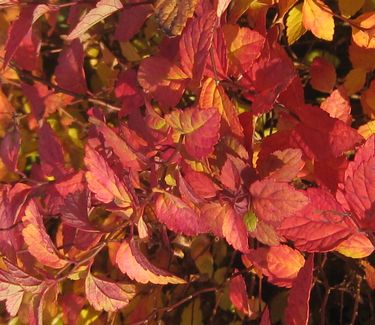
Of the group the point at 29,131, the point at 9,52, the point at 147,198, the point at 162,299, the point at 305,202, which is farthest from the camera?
the point at 29,131

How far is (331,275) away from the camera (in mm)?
1092

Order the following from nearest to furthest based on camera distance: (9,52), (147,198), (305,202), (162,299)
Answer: (305,202) → (147,198) → (9,52) → (162,299)

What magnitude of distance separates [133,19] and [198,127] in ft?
0.98

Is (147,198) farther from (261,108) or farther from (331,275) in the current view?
(331,275)

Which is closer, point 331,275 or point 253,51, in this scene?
point 253,51

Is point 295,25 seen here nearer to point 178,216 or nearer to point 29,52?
point 178,216

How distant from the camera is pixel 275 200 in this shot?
0.63m

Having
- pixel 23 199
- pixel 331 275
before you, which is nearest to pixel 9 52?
pixel 23 199

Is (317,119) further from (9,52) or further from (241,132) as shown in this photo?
(9,52)

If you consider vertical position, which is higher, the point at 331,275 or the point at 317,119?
the point at 317,119

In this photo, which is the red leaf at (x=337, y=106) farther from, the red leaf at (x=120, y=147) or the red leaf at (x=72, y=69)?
the red leaf at (x=72, y=69)

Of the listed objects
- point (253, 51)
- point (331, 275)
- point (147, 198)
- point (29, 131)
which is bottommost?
point (331, 275)

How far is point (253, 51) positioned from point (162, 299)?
496 mm

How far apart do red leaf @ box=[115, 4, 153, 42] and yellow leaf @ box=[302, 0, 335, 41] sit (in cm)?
23
